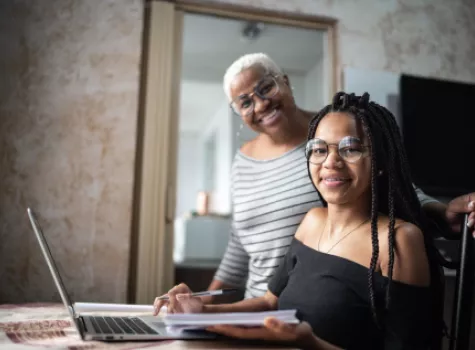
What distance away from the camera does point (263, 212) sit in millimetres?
1450

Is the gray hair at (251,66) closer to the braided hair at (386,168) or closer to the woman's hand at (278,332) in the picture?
the braided hair at (386,168)

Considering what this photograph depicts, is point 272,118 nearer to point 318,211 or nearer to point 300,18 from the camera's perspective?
point 318,211

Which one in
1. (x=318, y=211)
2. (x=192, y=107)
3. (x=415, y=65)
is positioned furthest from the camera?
(x=192, y=107)

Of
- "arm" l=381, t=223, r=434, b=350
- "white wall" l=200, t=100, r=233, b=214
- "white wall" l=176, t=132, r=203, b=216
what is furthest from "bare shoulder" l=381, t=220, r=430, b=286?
"white wall" l=176, t=132, r=203, b=216

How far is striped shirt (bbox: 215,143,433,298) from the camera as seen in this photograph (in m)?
1.37

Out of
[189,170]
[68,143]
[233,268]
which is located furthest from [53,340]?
[189,170]

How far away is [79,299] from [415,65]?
218 centimetres

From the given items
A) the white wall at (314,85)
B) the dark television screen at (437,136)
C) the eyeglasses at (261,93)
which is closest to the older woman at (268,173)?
the eyeglasses at (261,93)

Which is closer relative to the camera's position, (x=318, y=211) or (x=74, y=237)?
(x=318, y=211)

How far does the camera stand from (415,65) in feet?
8.40

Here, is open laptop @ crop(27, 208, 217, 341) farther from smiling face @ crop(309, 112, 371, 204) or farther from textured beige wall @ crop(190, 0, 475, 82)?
textured beige wall @ crop(190, 0, 475, 82)

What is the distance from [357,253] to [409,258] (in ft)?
0.36

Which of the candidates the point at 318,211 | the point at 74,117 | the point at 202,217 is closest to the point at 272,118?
the point at 318,211

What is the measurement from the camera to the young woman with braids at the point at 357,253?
818 mm
